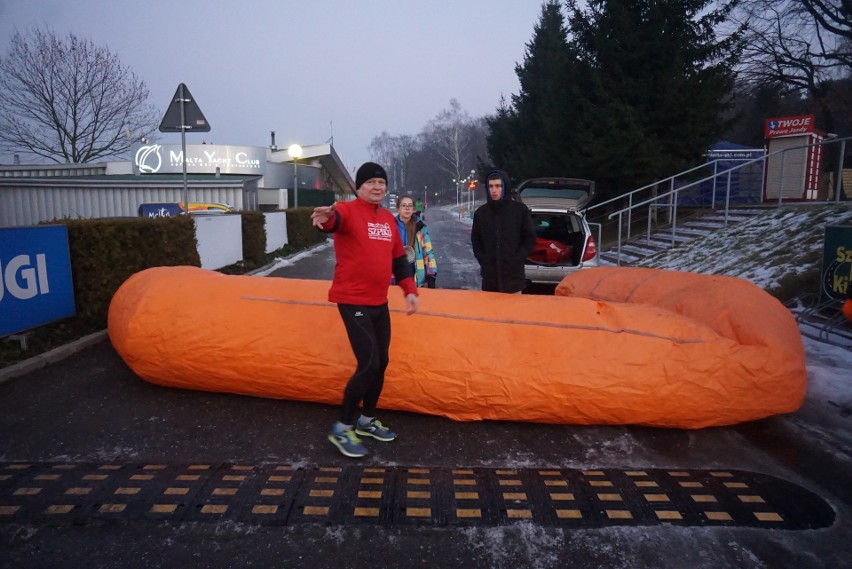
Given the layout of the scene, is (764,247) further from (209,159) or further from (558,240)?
(209,159)

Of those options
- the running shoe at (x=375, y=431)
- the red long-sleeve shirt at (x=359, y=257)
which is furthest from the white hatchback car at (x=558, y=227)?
the running shoe at (x=375, y=431)

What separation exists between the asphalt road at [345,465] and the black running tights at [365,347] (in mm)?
379

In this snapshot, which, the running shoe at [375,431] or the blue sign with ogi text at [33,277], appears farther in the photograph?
the blue sign with ogi text at [33,277]

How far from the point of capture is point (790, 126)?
53.2 ft

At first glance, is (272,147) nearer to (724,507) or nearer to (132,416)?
(132,416)

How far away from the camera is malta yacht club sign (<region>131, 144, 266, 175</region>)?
30547mm

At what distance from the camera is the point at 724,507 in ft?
9.53

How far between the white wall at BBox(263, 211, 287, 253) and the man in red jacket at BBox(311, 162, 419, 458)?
403 inches

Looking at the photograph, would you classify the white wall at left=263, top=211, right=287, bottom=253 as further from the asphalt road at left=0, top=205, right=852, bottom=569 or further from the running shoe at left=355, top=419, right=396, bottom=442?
the running shoe at left=355, top=419, right=396, bottom=442

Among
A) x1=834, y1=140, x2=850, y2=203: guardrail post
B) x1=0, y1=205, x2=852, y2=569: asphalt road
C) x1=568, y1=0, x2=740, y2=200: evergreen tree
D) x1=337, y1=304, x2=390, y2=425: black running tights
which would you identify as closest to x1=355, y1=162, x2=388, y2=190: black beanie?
x1=337, y1=304, x2=390, y2=425: black running tights

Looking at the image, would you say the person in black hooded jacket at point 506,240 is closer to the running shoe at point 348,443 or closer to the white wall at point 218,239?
the running shoe at point 348,443

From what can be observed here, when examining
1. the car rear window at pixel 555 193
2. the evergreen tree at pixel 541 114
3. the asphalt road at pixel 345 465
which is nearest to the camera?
the asphalt road at pixel 345 465

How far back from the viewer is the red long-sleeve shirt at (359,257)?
3301 millimetres

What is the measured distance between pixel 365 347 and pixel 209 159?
31393mm
